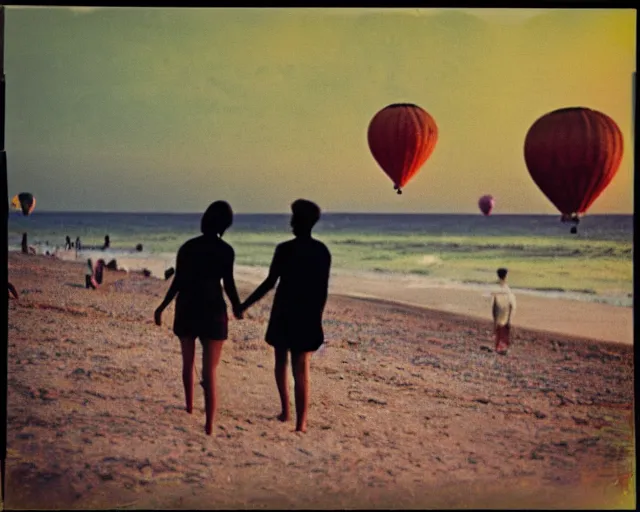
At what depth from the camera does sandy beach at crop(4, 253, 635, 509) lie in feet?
12.6

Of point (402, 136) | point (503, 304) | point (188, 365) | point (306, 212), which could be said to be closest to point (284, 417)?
point (188, 365)

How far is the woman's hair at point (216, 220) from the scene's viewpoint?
3.90 m

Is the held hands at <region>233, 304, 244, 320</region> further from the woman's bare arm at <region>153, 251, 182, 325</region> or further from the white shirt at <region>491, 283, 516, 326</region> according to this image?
the white shirt at <region>491, 283, 516, 326</region>

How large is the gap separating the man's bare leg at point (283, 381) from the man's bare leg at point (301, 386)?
5 cm

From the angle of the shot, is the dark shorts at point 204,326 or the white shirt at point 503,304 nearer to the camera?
the dark shorts at point 204,326

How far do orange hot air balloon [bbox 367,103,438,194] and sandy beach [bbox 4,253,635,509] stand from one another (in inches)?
29.0

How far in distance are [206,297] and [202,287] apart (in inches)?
2.3

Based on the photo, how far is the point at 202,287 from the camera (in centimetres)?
384

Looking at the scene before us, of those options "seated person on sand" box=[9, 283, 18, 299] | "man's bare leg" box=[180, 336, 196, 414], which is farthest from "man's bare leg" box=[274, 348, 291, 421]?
"seated person on sand" box=[9, 283, 18, 299]

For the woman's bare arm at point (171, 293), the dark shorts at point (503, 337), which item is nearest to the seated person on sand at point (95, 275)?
the woman's bare arm at point (171, 293)

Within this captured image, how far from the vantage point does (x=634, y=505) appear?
4.07m

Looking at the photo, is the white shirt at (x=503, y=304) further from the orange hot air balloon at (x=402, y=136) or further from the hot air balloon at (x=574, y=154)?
→ the orange hot air balloon at (x=402, y=136)

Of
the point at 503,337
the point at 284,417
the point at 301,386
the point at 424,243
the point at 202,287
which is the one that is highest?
the point at 424,243

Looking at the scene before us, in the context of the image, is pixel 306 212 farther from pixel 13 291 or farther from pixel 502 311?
pixel 13 291
